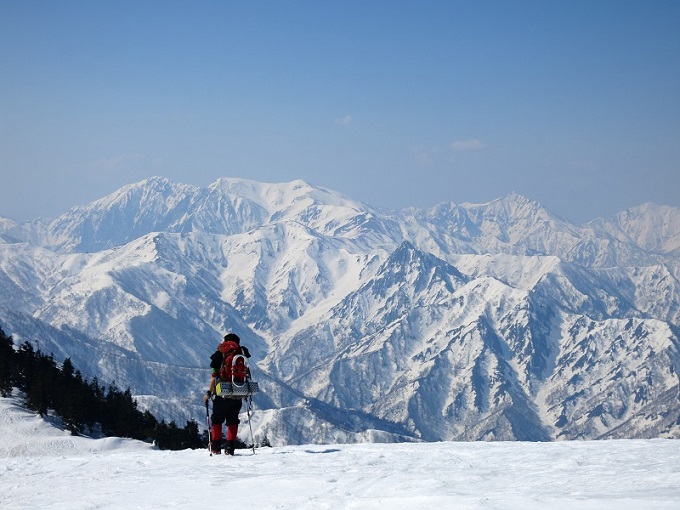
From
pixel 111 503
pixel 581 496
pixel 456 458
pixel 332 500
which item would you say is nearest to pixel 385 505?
pixel 332 500

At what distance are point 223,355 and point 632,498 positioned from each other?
14165 millimetres

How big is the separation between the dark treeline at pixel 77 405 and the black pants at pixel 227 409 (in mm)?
23471

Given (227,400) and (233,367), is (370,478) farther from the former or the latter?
(227,400)

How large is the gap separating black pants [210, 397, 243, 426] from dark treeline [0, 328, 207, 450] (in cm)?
2347

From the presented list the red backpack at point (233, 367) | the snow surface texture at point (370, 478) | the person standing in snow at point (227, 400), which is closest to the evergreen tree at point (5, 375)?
the snow surface texture at point (370, 478)

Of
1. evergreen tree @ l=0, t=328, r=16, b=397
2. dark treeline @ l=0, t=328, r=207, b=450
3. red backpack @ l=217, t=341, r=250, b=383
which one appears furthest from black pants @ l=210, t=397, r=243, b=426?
evergreen tree @ l=0, t=328, r=16, b=397

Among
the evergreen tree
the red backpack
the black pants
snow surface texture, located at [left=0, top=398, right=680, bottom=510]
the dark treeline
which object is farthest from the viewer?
the evergreen tree

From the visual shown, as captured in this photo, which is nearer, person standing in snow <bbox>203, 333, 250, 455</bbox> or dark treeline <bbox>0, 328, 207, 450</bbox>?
person standing in snow <bbox>203, 333, 250, 455</bbox>

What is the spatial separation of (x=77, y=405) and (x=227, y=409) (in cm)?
3184

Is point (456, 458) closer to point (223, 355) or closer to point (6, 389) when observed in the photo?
point (223, 355)

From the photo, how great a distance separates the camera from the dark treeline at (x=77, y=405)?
51.6m

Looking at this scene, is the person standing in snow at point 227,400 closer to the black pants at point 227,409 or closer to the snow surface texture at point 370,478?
the black pants at point 227,409

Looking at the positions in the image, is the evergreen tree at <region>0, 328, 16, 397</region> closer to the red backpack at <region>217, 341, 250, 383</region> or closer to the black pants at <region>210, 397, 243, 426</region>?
the black pants at <region>210, 397, 243, 426</region>

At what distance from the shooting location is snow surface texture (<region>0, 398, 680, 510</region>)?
14.6m
